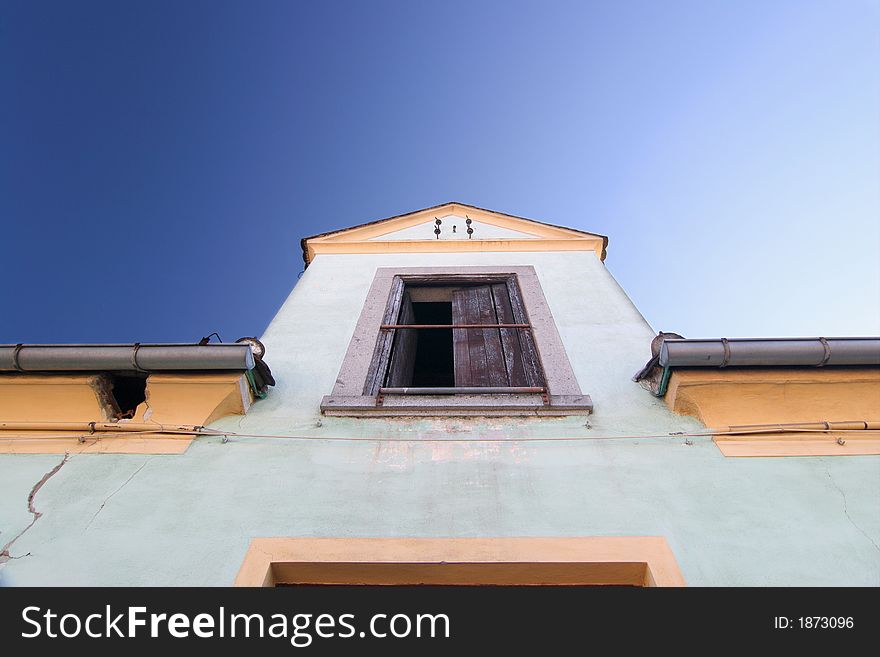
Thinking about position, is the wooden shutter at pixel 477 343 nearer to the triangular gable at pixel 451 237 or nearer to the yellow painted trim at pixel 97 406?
the triangular gable at pixel 451 237

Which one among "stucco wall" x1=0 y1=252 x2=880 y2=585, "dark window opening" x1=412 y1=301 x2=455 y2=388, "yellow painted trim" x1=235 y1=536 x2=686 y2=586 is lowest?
"yellow painted trim" x1=235 y1=536 x2=686 y2=586

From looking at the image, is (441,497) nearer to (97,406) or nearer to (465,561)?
(465,561)

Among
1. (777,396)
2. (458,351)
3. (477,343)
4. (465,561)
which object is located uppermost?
(477,343)

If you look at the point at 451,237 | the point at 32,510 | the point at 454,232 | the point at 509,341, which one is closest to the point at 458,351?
the point at 509,341

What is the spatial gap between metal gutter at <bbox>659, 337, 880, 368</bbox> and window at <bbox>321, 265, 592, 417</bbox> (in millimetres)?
854

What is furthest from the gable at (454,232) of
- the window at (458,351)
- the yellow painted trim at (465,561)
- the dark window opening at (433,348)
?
the yellow painted trim at (465,561)

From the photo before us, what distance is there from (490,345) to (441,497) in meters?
2.47

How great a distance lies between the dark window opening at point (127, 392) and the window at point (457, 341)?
159 cm

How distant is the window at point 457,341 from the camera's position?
5.21 meters

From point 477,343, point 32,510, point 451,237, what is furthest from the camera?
point 451,237

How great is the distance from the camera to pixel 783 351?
4207 mm

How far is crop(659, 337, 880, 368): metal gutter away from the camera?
4203mm

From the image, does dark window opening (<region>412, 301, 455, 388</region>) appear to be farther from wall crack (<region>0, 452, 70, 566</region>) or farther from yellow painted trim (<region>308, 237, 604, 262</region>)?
wall crack (<region>0, 452, 70, 566</region>)

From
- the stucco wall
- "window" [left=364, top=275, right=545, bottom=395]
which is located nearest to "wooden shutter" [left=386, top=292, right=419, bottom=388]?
"window" [left=364, top=275, right=545, bottom=395]
